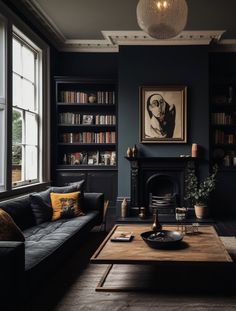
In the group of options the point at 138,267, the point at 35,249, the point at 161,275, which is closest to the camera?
the point at 35,249

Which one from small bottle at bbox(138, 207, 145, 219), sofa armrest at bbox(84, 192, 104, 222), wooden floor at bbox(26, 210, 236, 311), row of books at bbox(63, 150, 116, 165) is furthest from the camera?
row of books at bbox(63, 150, 116, 165)

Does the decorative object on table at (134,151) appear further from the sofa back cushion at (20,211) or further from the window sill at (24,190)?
the sofa back cushion at (20,211)

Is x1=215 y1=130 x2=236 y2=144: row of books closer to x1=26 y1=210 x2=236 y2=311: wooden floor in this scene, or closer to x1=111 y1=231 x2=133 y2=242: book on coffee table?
x1=111 y1=231 x2=133 y2=242: book on coffee table

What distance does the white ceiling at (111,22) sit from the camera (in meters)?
4.89

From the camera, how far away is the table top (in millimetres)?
2631

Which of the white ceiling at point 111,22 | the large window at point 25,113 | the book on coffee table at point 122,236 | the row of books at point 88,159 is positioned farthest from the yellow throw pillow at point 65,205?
the white ceiling at point 111,22

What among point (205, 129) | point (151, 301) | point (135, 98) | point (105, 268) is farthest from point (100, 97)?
point (151, 301)

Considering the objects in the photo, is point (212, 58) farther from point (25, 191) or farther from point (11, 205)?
point (11, 205)

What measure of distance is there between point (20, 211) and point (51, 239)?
0.65 m

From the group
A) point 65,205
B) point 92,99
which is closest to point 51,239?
point 65,205

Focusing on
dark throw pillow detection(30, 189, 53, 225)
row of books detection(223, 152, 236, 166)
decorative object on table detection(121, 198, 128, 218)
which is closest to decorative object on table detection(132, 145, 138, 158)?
decorative object on table detection(121, 198, 128, 218)

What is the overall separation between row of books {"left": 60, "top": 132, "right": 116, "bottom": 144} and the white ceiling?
1734mm

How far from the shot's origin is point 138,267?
341 cm

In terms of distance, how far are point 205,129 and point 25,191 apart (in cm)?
341
